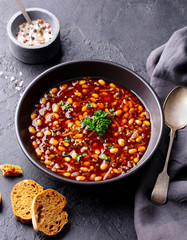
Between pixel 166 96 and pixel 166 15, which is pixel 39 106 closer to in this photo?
pixel 166 96

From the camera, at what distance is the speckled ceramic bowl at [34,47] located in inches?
155

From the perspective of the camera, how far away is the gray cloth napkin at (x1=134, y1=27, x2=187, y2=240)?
3.37m

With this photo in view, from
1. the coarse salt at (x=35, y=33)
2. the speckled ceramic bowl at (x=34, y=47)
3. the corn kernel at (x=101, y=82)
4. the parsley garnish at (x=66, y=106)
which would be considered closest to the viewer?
the parsley garnish at (x=66, y=106)

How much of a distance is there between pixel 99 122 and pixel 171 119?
71 centimetres

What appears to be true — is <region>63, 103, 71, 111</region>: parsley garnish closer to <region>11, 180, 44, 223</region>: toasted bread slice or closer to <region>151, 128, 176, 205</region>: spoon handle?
<region>11, 180, 44, 223</region>: toasted bread slice

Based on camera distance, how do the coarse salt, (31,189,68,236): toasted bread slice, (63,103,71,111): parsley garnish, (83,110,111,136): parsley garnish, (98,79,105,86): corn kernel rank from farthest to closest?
the coarse salt < (98,79,105,86): corn kernel < (63,103,71,111): parsley garnish < (83,110,111,136): parsley garnish < (31,189,68,236): toasted bread slice

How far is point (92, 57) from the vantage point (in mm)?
4215

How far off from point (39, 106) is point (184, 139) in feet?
4.44

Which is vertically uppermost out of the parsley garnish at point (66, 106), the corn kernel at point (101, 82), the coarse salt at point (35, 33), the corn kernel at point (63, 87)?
the coarse salt at point (35, 33)

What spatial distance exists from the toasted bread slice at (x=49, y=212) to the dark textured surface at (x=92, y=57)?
0.09 meters

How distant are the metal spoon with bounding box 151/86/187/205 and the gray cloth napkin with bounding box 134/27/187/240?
0.21 feet

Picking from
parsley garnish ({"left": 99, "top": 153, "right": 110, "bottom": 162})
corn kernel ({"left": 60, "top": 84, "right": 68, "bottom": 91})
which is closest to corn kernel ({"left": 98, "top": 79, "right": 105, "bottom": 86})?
corn kernel ({"left": 60, "top": 84, "right": 68, "bottom": 91})

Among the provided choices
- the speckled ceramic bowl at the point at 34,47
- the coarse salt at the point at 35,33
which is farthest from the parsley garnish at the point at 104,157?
the coarse salt at the point at 35,33

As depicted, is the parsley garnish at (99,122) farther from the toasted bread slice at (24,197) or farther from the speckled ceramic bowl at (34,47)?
the speckled ceramic bowl at (34,47)
